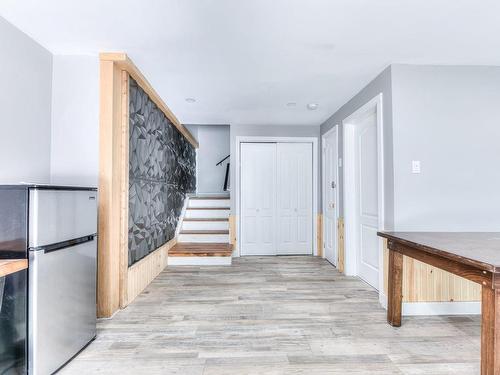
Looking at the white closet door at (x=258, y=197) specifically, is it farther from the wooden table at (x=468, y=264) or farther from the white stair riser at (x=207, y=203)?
the wooden table at (x=468, y=264)

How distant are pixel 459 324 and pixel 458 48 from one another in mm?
2299

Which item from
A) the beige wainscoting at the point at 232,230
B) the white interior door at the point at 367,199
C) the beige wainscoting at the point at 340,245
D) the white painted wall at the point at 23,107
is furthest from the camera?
the beige wainscoting at the point at 232,230

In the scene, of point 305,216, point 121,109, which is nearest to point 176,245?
point 305,216

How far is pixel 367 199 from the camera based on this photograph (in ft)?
11.5

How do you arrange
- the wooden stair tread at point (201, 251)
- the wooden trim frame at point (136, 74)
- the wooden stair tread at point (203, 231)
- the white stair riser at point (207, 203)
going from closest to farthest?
1. the wooden trim frame at point (136, 74)
2. the wooden stair tread at point (201, 251)
3. the wooden stair tread at point (203, 231)
4. the white stair riser at point (207, 203)

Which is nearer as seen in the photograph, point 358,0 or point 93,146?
point 358,0

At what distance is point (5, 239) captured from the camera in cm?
160

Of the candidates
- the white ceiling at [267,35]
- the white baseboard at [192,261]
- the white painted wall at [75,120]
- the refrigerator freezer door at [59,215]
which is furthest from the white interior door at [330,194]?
the refrigerator freezer door at [59,215]

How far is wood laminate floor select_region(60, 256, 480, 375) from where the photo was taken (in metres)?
1.84

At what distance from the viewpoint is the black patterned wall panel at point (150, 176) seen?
117 inches

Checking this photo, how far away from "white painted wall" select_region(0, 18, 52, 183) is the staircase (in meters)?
2.30

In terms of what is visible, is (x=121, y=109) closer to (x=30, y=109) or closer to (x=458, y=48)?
(x=30, y=109)

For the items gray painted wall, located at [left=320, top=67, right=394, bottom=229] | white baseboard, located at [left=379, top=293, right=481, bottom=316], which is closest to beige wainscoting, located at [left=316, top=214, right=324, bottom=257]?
gray painted wall, located at [left=320, top=67, right=394, bottom=229]

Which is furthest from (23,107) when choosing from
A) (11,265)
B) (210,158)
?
(210,158)
